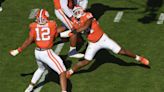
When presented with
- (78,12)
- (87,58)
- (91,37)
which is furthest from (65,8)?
(87,58)

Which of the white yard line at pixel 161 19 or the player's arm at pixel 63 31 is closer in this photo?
the player's arm at pixel 63 31

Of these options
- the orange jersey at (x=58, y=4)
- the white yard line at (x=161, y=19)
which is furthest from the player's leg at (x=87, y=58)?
the white yard line at (x=161, y=19)

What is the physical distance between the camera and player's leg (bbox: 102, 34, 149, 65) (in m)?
12.1

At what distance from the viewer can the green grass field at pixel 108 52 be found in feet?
39.7

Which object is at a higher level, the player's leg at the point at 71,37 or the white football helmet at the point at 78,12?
the white football helmet at the point at 78,12

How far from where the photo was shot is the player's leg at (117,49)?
475 inches

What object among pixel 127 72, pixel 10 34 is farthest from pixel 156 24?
pixel 10 34

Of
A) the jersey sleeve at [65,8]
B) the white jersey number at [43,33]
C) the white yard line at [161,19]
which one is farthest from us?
the white yard line at [161,19]

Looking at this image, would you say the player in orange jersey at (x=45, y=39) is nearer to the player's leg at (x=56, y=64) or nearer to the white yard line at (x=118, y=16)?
the player's leg at (x=56, y=64)

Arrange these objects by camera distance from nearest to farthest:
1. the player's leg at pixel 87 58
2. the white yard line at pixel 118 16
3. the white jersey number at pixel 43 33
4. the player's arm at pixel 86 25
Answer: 1. the white jersey number at pixel 43 33
2. the player's arm at pixel 86 25
3. the player's leg at pixel 87 58
4. the white yard line at pixel 118 16

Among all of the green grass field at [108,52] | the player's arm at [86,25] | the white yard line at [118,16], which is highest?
the player's arm at [86,25]

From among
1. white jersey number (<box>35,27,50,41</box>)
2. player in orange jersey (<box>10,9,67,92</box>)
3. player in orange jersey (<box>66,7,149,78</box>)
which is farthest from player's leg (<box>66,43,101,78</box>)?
white jersey number (<box>35,27,50,41</box>)

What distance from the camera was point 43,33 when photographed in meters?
11.1

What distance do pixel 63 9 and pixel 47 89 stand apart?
8.29 ft
